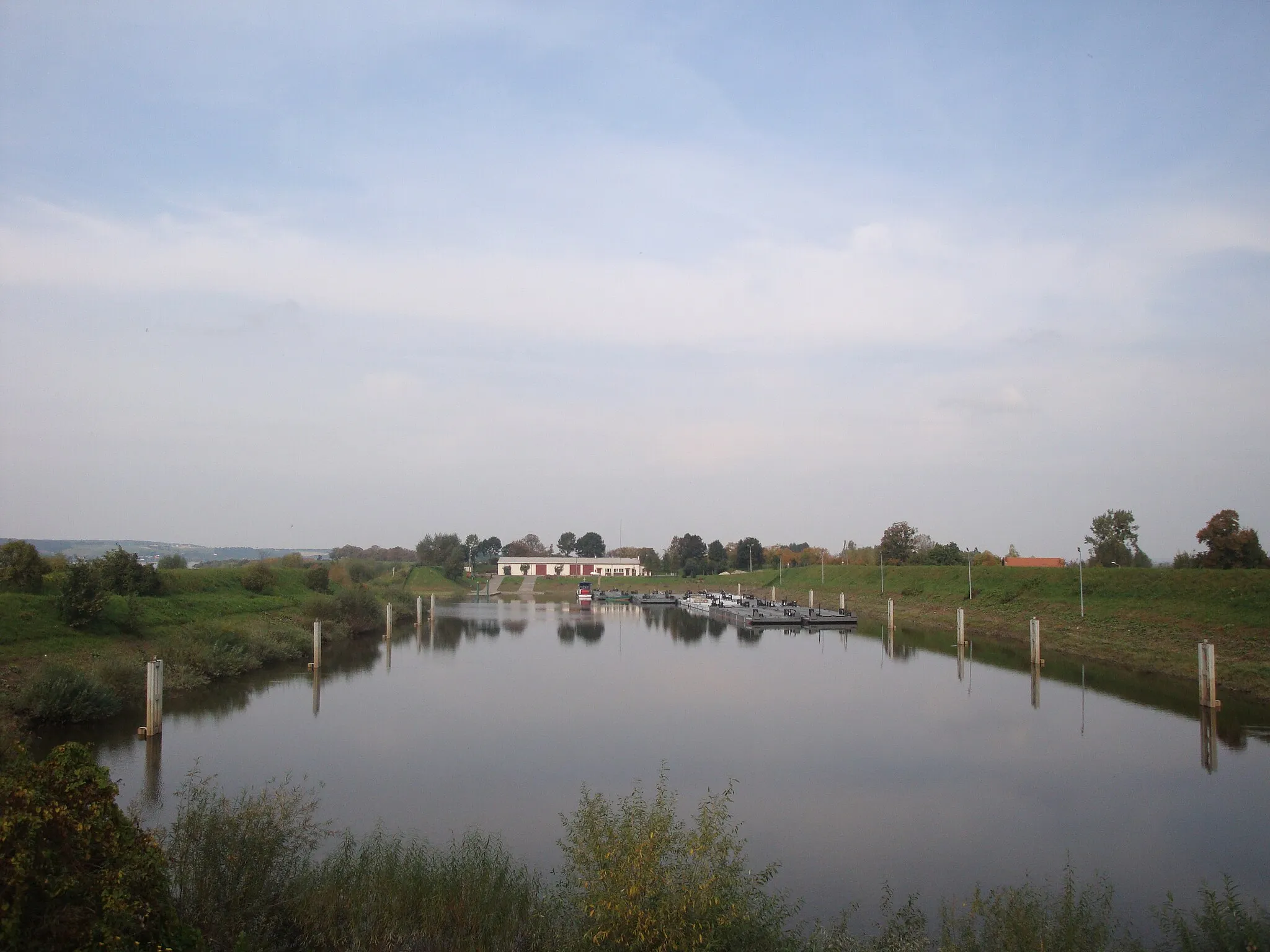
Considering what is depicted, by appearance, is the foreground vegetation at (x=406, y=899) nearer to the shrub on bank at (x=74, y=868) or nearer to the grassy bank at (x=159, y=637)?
the shrub on bank at (x=74, y=868)

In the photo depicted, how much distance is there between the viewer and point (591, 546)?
13475 cm

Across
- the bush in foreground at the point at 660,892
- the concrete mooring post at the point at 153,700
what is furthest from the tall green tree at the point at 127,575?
the bush in foreground at the point at 660,892

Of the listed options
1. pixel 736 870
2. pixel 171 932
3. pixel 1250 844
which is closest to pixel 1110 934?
pixel 736 870

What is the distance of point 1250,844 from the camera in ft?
34.0

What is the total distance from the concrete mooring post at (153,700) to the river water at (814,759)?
39 centimetres

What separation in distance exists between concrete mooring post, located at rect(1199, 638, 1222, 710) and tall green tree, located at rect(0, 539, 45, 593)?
89.5 feet

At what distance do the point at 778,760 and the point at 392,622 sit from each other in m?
30.3

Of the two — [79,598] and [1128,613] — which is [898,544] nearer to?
[1128,613]

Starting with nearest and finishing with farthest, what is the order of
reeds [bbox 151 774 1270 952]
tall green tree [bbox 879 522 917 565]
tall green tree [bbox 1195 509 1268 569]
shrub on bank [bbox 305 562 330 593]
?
reeds [bbox 151 774 1270 952]
tall green tree [bbox 1195 509 1268 569]
shrub on bank [bbox 305 562 330 593]
tall green tree [bbox 879 522 917 565]

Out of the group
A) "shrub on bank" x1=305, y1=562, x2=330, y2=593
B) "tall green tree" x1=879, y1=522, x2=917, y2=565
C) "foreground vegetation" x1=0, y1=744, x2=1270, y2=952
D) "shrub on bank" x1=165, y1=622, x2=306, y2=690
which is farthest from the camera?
"tall green tree" x1=879, y1=522, x2=917, y2=565

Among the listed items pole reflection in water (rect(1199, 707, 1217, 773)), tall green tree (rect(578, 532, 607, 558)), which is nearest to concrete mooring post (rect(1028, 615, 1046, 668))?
pole reflection in water (rect(1199, 707, 1217, 773))

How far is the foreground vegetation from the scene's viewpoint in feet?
14.2

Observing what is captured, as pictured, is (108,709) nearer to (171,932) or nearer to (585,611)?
(171,932)

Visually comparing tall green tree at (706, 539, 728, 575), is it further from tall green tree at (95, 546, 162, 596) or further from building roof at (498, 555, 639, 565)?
tall green tree at (95, 546, 162, 596)
